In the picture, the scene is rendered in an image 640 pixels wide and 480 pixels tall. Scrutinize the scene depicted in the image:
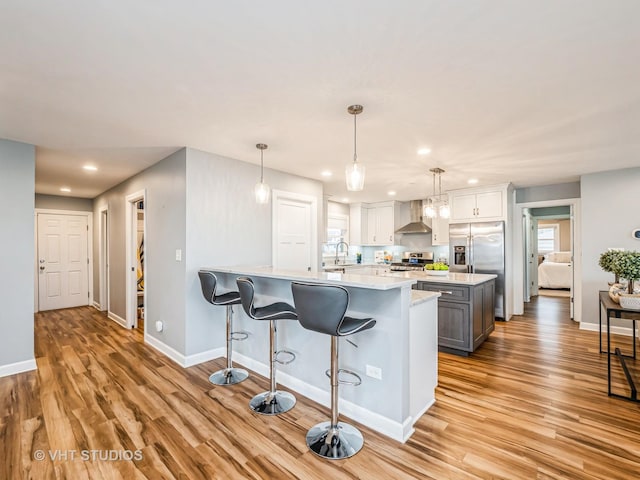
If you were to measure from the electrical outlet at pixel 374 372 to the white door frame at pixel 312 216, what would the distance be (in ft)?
7.70

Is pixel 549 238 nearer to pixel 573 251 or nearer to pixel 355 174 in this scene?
pixel 573 251

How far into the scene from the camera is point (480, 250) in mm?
5461

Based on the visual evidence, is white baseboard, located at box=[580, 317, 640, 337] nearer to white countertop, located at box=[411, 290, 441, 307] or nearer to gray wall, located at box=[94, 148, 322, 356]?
white countertop, located at box=[411, 290, 441, 307]

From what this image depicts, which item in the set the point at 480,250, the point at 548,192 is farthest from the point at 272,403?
the point at 548,192

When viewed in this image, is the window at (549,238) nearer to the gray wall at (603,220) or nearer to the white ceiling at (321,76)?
the gray wall at (603,220)

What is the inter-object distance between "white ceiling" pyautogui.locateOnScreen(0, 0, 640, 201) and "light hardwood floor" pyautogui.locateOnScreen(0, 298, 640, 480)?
236cm

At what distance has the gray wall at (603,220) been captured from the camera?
4312mm

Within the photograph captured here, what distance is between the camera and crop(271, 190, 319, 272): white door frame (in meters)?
4.29

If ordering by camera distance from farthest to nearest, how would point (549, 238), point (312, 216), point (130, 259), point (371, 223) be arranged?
point (549, 238)
point (371, 223)
point (312, 216)
point (130, 259)

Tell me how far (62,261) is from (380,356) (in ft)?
23.0

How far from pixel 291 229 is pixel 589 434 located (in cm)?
368

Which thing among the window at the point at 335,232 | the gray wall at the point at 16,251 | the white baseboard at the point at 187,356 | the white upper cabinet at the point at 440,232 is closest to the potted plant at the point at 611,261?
the white upper cabinet at the point at 440,232

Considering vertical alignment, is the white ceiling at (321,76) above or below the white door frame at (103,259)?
above

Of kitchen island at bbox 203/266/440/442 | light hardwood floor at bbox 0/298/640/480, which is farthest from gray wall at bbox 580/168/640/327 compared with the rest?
kitchen island at bbox 203/266/440/442
